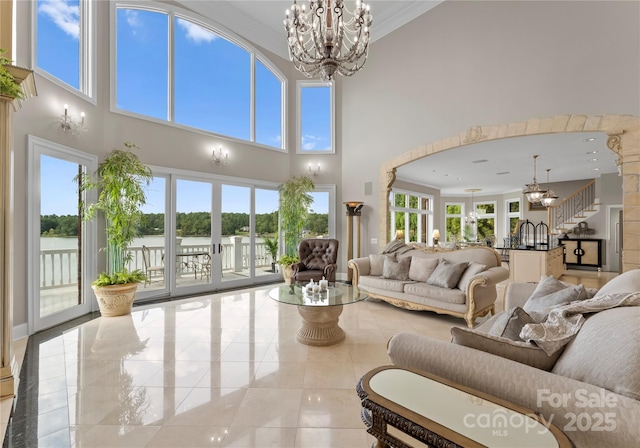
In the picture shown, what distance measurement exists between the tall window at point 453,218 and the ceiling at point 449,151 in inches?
234

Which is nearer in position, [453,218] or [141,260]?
[141,260]

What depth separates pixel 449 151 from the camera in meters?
5.79

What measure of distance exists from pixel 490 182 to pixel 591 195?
2921mm

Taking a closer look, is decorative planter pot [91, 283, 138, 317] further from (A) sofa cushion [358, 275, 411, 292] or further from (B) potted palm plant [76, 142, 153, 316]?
(A) sofa cushion [358, 275, 411, 292]

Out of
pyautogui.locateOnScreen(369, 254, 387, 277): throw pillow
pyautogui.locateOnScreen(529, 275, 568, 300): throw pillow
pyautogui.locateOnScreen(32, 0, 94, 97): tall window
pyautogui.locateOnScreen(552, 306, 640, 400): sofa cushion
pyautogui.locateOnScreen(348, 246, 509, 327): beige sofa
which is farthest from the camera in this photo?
pyautogui.locateOnScreen(369, 254, 387, 277): throw pillow

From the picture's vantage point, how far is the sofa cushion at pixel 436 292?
3796 mm

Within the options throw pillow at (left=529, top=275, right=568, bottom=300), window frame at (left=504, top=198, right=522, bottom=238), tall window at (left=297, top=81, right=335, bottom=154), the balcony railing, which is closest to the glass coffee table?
throw pillow at (left=529, top=275, right=568, bottom=300)

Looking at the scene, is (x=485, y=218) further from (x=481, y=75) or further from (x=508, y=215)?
(x=481, y=75)

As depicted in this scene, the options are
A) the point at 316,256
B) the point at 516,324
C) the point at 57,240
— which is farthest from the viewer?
the point at 316,256

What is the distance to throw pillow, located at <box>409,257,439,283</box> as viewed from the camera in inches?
175

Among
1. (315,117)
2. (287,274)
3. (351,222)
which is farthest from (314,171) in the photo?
(287,274)

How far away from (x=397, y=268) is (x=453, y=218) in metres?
10.8

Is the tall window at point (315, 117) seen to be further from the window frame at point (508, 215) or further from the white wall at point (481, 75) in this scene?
the window frame at point (508, 215)

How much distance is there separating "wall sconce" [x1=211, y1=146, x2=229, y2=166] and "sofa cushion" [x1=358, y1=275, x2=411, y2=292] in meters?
3.61
